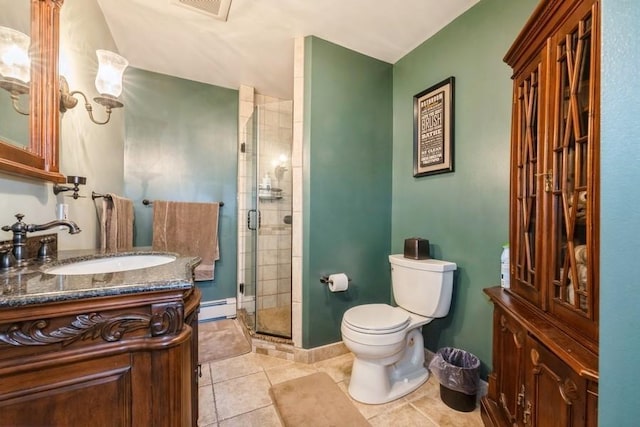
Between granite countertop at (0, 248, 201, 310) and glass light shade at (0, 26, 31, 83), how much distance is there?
0.67m

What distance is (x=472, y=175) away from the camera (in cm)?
165

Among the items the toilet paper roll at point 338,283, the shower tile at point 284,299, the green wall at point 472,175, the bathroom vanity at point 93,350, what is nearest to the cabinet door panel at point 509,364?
the green wall at point 472,175

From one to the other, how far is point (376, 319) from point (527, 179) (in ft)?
3.47

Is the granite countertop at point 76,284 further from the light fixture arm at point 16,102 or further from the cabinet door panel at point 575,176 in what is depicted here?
the cabinet door panel at point 575,176

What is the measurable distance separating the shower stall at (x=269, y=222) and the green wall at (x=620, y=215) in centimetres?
176

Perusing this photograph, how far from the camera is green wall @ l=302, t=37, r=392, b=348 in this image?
6.41 feet

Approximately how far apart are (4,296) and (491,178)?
1.96 m

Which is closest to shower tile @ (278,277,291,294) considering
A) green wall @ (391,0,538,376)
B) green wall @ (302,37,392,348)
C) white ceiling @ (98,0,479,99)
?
green wall @ (302,37,392,348)

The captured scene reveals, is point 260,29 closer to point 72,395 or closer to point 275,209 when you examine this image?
point 275,209

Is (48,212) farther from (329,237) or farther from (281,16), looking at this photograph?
(281,16)

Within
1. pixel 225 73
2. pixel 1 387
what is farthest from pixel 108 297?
pixel 225 73

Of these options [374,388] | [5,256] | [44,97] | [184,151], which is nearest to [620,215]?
[374,388]

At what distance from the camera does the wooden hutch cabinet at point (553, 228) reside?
2.31 ft

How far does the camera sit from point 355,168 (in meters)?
2.12
